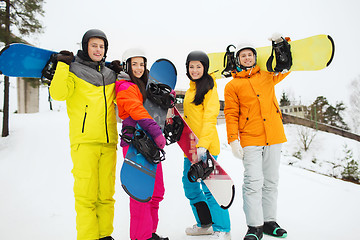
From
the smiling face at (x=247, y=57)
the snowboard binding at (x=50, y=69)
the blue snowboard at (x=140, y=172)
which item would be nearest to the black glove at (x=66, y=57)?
the snowboard binding at (x=50, y=69)

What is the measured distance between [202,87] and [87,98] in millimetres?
1248

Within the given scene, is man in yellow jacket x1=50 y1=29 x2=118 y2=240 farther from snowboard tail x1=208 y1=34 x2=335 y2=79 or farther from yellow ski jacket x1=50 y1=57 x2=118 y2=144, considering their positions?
snowboard tail x1=208 y1=34 x2=335 y2=79

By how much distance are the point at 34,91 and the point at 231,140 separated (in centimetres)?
1734

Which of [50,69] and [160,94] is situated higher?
[50,69]

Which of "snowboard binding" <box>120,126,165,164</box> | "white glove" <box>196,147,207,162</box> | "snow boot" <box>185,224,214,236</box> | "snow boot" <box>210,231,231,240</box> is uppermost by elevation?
"snowboard binding" <box>120,126,165,164</box>

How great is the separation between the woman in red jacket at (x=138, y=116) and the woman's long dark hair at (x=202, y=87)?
1.99 feet

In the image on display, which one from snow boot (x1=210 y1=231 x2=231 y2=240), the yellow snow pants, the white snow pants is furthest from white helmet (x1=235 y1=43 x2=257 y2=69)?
snow boot (x1=210 y1=231 x2=231 y2=240)

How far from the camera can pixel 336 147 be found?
20.4 m

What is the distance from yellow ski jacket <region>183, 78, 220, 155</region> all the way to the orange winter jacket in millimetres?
270

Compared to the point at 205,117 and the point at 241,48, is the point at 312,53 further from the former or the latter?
the point at 205,117

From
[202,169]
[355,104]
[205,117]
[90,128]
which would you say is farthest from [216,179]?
[355,104]

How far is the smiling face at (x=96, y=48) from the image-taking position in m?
2.45

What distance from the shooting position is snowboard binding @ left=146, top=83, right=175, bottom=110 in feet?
7.94

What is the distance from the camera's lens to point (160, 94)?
8.00ft
